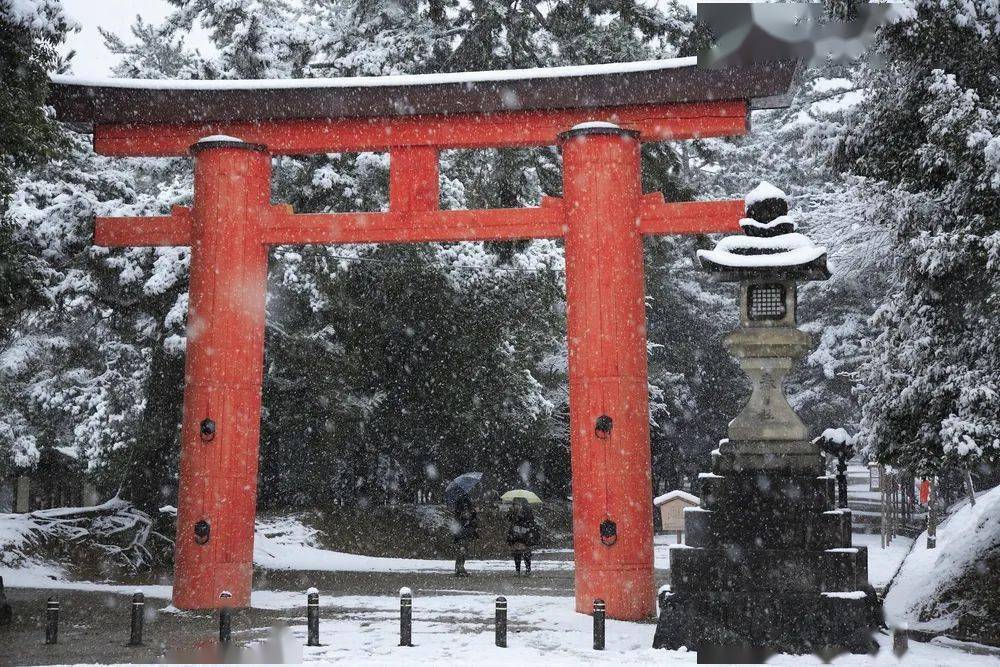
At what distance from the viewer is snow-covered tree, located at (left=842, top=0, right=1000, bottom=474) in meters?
12.3

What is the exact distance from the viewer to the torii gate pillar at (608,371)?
13648mm

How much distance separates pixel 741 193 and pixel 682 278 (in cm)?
649

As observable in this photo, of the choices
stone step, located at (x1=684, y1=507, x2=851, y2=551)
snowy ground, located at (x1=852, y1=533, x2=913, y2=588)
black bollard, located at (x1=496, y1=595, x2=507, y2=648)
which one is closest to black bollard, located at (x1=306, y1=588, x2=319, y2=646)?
black bollard, located at (x1=496, y1=595, x2=507, y2=648)

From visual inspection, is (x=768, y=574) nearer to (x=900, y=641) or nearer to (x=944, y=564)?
(x=900, y=641)

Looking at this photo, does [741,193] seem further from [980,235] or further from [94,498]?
[980,235]

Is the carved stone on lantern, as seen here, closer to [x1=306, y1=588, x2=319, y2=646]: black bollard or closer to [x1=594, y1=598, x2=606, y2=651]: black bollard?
[x1=594, y1=598, x2=606, y2=651]: black bollard

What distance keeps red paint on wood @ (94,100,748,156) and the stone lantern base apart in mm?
5284

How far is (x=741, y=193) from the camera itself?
4338 centimetres

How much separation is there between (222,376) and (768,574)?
776cm

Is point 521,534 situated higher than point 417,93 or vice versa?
point 417,93

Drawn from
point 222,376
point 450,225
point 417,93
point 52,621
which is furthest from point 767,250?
point 52,621

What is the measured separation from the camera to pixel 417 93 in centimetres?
1466

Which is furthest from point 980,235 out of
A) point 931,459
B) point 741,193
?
point 741,193

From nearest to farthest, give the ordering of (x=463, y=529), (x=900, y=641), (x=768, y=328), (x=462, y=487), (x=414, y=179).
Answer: (x=900, y=641), (x=768, y=328), (x=414, y=179), (x=463, y=529), (x=462, y=487)
